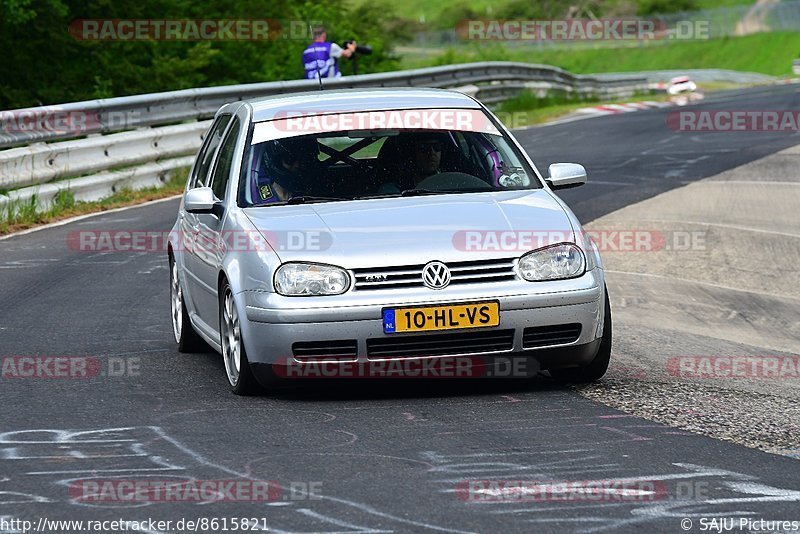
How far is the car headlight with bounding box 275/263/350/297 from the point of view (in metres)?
7.21

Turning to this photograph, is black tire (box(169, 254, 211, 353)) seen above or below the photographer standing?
below

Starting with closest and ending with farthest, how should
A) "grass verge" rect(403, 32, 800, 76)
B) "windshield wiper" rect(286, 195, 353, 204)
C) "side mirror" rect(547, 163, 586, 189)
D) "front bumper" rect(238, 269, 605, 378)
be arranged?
1. "front bumper" rect(238, 269, 605, 378)
2. "windshield wiper" rect(286, 195, 353, 204)
3. "side mirror" rect(547, 163, 586, 189)
4. "grass verge" rect(403, 32, 800, 76)

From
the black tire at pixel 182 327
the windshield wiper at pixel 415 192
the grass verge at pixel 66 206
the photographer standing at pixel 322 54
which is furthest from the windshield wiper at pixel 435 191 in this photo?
the photographer standing at pixel 322 54

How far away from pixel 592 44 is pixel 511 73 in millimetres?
78035

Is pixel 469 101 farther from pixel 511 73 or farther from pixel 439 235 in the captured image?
pixel 511 73

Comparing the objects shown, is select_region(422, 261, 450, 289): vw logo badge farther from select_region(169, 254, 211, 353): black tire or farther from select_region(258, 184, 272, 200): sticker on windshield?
select_region(169, 254, 211, 353): black tire

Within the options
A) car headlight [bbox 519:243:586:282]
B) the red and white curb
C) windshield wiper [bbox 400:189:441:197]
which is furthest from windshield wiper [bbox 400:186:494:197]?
the red and white curb

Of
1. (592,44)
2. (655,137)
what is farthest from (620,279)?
(592,44)

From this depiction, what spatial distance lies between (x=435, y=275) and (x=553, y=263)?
0.62 meters

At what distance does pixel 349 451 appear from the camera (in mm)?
6188

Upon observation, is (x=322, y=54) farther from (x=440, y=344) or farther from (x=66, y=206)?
(x=440, y=344)

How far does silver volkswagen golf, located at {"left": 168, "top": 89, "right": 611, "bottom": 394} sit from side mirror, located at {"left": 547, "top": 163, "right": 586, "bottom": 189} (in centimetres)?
1

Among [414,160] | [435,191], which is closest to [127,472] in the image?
[435,191]

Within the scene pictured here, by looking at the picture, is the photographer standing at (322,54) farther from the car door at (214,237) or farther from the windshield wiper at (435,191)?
the windshield wiper at (435,191)
